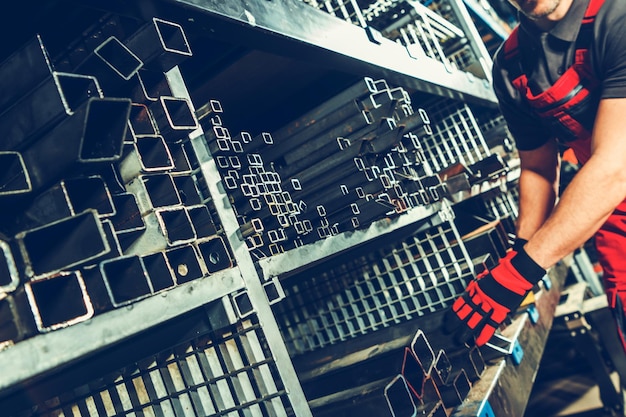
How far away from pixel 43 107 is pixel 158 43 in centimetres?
30

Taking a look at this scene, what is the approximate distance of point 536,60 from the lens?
1.85 metres

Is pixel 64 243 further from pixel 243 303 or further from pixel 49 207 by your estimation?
pixel 243 303

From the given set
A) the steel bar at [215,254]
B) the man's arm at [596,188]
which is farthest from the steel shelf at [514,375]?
the steel bar at [215,254]

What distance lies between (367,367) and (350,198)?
2.19 feet

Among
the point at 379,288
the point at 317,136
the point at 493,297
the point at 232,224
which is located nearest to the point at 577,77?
the point at 493,297

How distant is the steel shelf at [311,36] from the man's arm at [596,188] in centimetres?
81

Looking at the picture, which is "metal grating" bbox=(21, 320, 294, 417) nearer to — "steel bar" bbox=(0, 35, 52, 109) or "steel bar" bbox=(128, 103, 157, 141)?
"steel bar" bbox=(128, 103, 157, 141)

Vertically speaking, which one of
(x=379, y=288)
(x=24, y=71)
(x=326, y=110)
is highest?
(x=326, y=110)

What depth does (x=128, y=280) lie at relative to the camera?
799 millimetres

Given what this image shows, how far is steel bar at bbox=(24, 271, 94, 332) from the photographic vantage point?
2.29 ft

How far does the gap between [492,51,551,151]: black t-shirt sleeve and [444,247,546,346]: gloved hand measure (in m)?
0.65

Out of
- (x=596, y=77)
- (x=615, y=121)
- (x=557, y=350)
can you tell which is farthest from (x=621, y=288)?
(x=557, y=350)

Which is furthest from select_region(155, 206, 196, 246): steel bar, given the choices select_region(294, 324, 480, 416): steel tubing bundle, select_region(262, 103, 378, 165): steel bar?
select_region(262, 103, 378, 165): steel bar

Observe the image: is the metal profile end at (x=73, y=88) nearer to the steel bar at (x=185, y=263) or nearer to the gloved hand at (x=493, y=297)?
the steel bar at (x=185, y=263)
